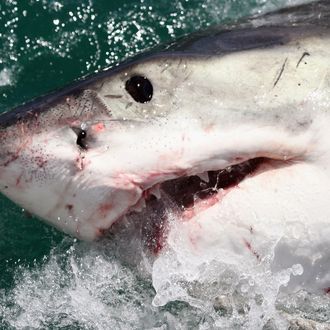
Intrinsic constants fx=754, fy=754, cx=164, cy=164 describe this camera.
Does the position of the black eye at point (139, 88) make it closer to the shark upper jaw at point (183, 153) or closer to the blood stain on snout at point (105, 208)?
the shark upper jaw at point (183, 153)

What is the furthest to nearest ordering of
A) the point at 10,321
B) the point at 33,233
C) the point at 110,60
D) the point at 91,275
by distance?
the point at 110,60 → the point at 33,233 → the point at 10,321 → the point at 91,275

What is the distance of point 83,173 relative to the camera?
1.39 meters

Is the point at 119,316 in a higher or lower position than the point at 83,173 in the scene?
lower

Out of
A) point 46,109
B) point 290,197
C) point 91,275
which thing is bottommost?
point 91,275

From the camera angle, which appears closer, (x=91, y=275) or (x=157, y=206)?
(x=157, y=206)

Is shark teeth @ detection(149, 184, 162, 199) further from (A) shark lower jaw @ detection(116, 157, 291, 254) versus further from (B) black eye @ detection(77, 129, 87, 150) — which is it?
(B) black eye @ detection(77, 129, 87, 150)

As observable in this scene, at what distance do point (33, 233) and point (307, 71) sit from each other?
1262mm

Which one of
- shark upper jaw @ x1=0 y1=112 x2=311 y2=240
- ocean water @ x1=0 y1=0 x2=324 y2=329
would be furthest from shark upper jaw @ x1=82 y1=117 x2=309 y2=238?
ocean water @ x1=0 y1=0 x2=324 y2=329

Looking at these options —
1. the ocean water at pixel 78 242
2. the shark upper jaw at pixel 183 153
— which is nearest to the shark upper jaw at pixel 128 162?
the shark upper jaw at pixel 183 153

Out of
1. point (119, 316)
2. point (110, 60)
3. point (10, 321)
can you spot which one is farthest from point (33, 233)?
point (110, 60)

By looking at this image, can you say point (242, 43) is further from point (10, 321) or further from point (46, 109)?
point (10, 321)

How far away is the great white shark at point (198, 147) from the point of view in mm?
1387

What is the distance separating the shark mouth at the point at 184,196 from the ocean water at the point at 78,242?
6cm

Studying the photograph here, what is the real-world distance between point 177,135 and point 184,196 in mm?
144
